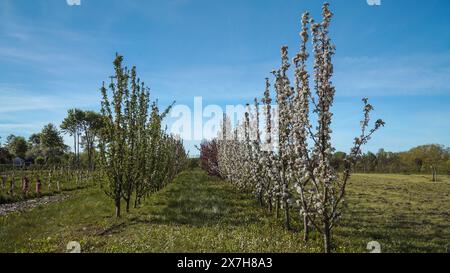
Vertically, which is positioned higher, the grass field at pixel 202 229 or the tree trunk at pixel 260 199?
the tree trunk at pixel 260 199

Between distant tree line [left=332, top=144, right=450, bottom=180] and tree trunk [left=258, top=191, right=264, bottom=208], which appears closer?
tree trunk [left=258, top=191, right=264, bottom=208]

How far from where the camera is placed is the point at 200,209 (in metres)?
17.0

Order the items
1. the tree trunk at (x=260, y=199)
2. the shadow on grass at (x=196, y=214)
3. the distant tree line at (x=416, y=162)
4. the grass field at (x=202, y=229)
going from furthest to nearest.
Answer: the distant tree line at (x=416, y=162)
the tree trunk at (x=260, y=199)
the shadow on grass at (x=196, y=214)
the grass field at (x=202, y=229)

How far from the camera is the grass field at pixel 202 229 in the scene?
33.4ft

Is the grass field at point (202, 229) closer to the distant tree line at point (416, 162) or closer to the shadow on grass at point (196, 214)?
the shadow on grass at point (196, 214)

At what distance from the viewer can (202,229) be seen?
1227cm

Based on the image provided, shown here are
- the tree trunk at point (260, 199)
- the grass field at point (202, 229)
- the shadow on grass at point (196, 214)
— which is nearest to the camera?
the grass field at point (202, 229)

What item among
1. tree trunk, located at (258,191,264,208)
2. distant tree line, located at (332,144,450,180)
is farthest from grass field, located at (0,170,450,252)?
distant tree line, located at (332,144,450,180)

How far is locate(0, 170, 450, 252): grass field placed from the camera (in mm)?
10172

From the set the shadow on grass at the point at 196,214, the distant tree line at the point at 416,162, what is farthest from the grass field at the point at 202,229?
the distant tree line at the point at 416,162

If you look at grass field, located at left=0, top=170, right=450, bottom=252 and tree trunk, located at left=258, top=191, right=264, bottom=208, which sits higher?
tree trunk, located at left=258, top=191, right=264, bottom=208

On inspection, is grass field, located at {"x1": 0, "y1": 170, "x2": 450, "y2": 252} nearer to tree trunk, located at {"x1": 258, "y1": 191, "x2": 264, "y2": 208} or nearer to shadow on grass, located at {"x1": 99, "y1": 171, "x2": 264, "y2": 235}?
shadow on grass, located at {"x1": 99, "y1": 171, "x2": 264, "y2": 235}

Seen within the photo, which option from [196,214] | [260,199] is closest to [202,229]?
[196,214]
